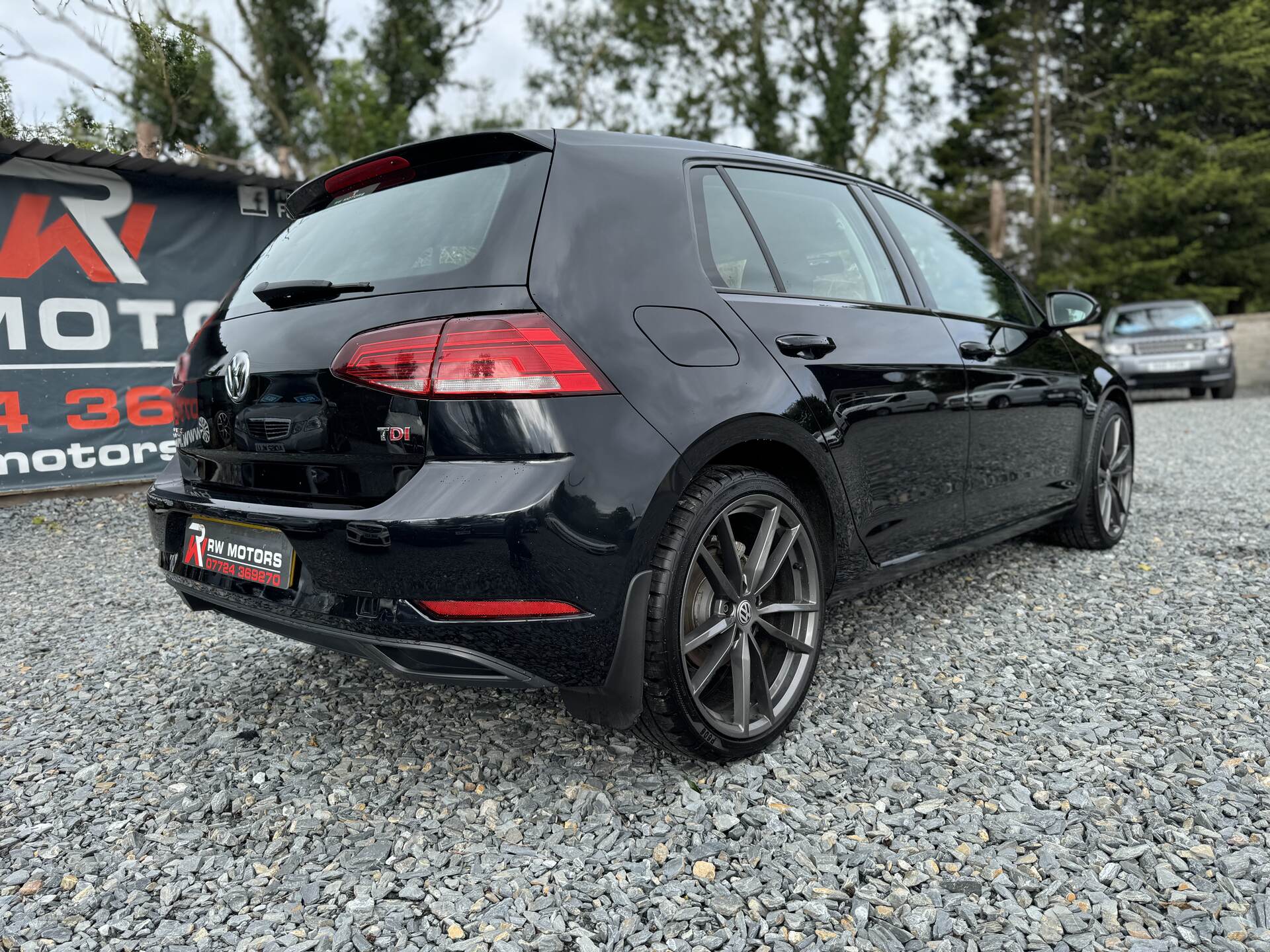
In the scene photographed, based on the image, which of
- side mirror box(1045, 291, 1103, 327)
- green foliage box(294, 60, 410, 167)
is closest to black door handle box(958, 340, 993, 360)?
side mirror box(1045, 291, 1103, 327)

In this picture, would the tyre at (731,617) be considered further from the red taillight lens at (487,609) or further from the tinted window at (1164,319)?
the tinted window at (1164,319)

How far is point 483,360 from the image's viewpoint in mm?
2023

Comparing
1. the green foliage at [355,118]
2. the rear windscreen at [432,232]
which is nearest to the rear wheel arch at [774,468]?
the rear windscreen at [432,232]

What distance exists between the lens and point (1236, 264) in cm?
2189

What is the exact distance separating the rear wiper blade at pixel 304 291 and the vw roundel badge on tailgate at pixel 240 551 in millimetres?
583

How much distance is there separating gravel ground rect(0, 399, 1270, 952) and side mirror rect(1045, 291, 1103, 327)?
1.32 meters

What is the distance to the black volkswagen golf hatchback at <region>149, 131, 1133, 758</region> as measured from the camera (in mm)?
2025

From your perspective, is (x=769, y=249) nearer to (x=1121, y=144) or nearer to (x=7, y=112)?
(x=7, y=112)

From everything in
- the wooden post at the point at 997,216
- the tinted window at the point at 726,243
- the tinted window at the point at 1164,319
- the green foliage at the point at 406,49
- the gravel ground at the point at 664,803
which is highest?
the green foliage at the point at 406,49

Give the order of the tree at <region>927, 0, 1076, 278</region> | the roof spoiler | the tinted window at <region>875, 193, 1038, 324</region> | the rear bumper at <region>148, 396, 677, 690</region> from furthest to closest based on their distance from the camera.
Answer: the tree at <region>927, 0, 1076, 278</region>, the tinted window at <region>875, 193, 1038, 324</region>, the roof spoiler, the rear bumper at <region>148, 396, 677, 690</region>

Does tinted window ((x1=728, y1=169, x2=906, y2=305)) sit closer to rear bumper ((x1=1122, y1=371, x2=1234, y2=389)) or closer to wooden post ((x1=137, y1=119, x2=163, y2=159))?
wooden post ((x1=137, y1=119, x2=163, y2=159))

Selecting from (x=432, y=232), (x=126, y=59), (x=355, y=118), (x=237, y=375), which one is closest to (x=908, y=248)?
(x=432, y=232)

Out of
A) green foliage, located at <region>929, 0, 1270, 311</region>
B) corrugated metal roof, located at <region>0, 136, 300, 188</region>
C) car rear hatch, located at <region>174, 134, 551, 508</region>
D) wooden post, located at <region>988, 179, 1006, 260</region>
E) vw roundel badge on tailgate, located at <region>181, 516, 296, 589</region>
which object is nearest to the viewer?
car rear hatch, located at <region>174, 134, 551, 508</region>

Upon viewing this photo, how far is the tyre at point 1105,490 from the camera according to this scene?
4.50 meters
